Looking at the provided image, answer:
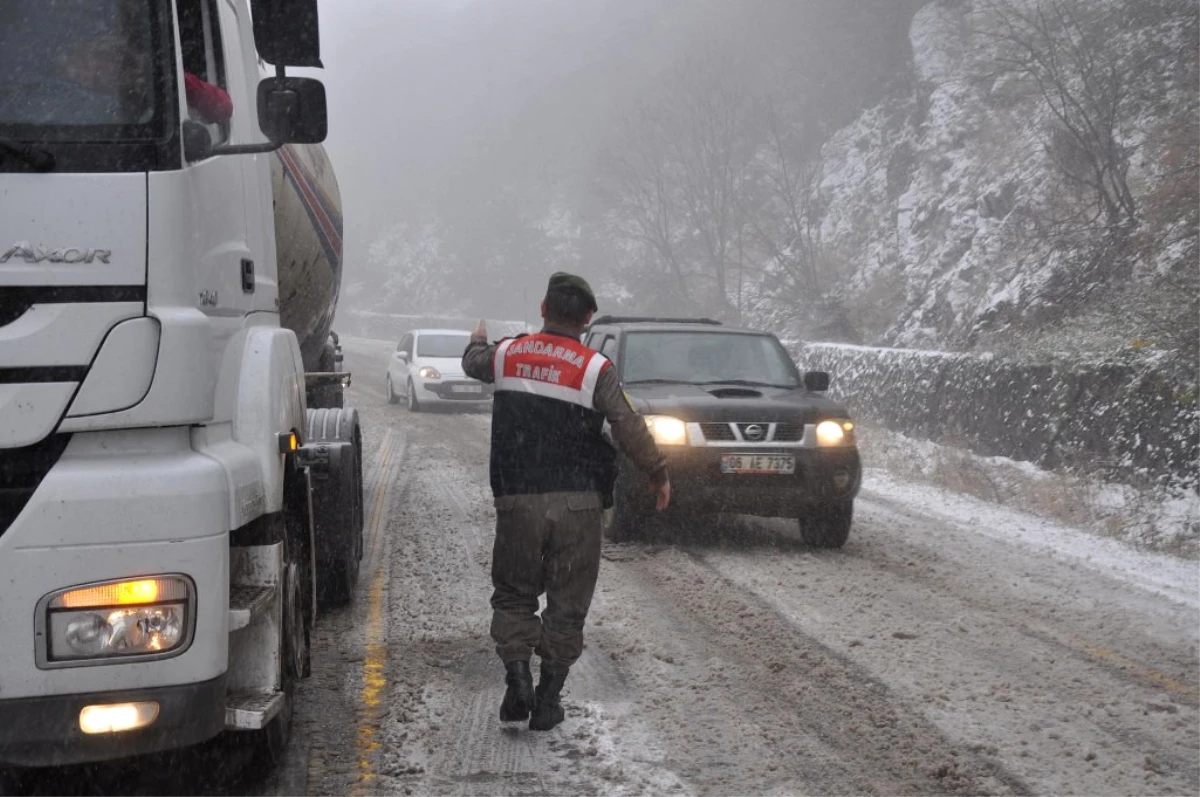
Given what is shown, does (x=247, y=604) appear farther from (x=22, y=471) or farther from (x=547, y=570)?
(x=547, y=570)

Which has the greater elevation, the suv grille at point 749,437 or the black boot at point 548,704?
the suv grille at point 749,437

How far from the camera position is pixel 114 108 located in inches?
125

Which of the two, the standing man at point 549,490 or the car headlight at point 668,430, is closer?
the standing man at point 549,490

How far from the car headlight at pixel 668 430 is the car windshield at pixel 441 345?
13.4 m

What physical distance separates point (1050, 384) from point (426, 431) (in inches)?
367

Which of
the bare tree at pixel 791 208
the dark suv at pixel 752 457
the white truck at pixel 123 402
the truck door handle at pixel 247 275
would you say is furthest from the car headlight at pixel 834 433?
the bare tree at pixel 791 208

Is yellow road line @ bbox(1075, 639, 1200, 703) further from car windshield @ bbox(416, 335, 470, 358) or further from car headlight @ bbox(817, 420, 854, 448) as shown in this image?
car windshield @ bbox(416, 335, 470, 358)

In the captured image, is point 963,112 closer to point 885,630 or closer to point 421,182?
point 885,630

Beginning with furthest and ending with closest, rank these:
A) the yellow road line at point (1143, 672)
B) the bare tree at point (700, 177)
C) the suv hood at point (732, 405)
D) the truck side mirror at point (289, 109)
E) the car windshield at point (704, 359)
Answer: the bare tree at point (700, 177) → the car windshield at point (704, 359) → the suv hood at point (732, 405) → the yellow road line at point (1143, 672) → the truck side mirror at point (289, 109)

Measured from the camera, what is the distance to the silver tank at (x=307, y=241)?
5.80 meters

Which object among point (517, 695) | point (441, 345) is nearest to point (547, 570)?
point (517, 695)

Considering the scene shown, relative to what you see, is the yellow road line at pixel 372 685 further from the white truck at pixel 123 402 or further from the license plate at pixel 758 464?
the license plate at pixel 758 464

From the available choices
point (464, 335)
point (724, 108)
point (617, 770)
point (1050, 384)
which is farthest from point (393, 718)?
point (724, 108)

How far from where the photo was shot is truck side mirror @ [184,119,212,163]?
3.24 meters
